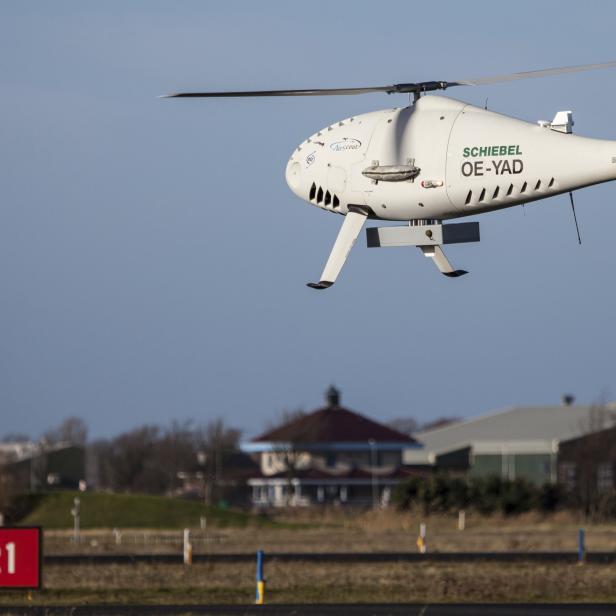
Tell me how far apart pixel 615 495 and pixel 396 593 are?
138 feet

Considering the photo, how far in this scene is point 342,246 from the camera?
1792cm

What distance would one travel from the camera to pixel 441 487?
73.2m

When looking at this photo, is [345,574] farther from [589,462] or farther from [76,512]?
[589,462]

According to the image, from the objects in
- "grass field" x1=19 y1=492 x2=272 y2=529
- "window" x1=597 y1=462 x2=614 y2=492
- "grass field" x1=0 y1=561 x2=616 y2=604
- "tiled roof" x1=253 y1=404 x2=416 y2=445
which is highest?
"tiled roof" x1=253 y1=404 x2=416 y2=445

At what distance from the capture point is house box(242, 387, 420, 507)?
99.1m

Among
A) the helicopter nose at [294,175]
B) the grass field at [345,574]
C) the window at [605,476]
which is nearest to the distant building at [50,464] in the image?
the window at [605,476]

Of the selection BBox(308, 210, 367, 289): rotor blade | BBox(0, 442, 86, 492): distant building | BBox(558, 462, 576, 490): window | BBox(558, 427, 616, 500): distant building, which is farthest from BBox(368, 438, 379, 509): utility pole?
BBox(308, 210, 367, 289): rotor blade

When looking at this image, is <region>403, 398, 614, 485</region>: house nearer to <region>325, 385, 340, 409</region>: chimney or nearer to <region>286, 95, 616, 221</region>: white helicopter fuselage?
<region>325, 385, 340, 409</region>: chimney

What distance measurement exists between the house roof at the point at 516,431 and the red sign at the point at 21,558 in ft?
227

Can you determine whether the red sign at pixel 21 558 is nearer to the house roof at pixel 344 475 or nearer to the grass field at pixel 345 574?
the grass field at pixel 345 574

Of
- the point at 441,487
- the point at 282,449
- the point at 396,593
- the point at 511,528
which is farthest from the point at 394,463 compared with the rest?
the point at 396,593

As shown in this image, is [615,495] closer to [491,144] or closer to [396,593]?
[396,593]

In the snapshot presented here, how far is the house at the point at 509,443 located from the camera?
298ft

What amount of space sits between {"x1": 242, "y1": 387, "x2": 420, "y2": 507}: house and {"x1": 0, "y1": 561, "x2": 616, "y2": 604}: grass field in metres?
58.1
